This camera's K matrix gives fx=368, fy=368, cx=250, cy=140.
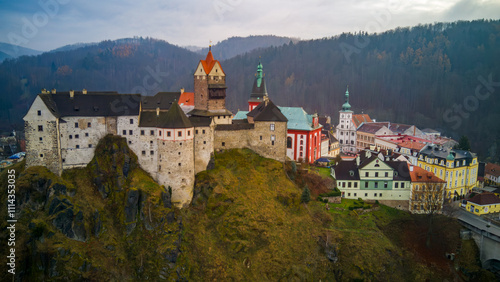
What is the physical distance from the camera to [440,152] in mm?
55844

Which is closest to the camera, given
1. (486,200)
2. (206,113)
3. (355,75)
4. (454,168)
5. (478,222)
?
(478,222)

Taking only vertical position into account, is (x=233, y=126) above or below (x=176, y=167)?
above

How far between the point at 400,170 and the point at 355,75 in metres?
114

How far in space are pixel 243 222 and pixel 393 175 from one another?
2203 cm

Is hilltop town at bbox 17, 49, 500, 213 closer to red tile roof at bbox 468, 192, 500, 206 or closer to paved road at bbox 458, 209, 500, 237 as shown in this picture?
red tile roof at bbox 468, 192, 500, 206

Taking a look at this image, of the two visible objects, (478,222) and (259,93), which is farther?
(259,93)

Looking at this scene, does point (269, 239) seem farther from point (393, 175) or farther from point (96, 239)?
point (393, 175)

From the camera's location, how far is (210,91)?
161 ft

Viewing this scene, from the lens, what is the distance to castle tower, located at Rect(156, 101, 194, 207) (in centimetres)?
4069

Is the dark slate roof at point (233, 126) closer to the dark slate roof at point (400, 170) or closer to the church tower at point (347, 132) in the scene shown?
the dark slate roof at point (400, 170)

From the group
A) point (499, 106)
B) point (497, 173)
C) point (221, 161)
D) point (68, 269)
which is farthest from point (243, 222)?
point (499, 106)

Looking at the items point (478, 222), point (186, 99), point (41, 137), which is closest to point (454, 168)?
point (478, 222)

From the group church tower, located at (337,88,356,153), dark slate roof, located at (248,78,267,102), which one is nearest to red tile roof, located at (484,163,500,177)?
church tower, located at (337,88,356,153)

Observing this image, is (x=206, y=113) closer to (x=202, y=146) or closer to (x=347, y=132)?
(x=202, y=146)
